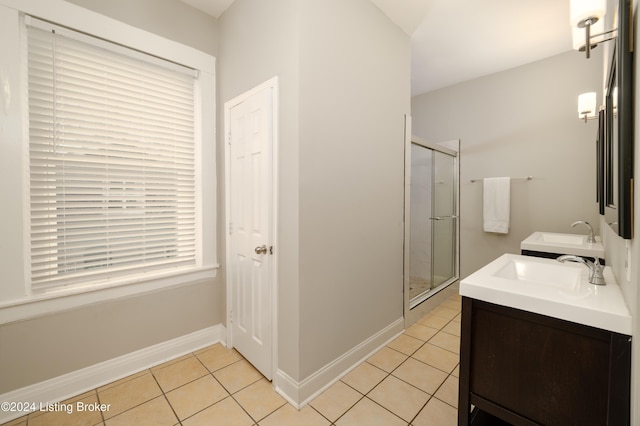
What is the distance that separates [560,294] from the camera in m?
1.10

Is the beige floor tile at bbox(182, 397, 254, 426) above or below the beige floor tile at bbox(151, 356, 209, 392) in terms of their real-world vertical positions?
below

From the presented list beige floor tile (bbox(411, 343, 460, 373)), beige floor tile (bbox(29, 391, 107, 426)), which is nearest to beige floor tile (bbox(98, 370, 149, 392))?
beige floor tile (bbox(29, 391, 107, 426))

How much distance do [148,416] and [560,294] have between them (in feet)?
7.09

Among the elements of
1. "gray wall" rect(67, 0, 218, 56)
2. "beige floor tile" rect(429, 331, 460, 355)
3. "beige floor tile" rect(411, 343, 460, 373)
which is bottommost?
"beige floor tile" rect(411, 343, 460, 373)

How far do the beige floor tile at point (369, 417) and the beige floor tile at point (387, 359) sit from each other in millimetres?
395

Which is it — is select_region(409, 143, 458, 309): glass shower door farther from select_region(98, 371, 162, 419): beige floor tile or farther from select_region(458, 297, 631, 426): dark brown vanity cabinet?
select_region(98, 371, 162, 419): beige floor tile

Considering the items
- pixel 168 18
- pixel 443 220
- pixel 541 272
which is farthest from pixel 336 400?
pixel 168 18

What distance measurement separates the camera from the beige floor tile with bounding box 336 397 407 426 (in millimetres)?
1514

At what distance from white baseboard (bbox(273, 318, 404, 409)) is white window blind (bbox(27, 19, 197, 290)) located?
1.23 m

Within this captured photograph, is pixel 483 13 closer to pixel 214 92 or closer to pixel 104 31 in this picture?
pixel 214 92

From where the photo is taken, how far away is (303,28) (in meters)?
1.59

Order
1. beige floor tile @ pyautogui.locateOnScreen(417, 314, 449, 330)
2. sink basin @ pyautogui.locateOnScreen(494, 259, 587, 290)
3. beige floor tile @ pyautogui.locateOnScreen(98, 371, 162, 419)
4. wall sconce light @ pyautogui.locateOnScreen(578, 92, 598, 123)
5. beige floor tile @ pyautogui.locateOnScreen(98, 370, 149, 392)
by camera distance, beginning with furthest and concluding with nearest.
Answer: beige floor tile @ pyautogui.locateOnScreen(417, 314, 449, 330) → wall sconce light @ pyautogui.locateOnScreen(578, 92, 598, 123) → beige floor tile @ pyautogui.locateOnScreen(98, 370, 149, 392) → beige floor tile @ pyautogui.locateOnScreen(98, 371, 162, 419) → sink basin @ pyautogui.locateOnScreen(494, 259, 587, 290)

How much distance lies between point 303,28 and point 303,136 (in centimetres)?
62

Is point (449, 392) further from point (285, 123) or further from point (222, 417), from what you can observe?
point (285, 123)
